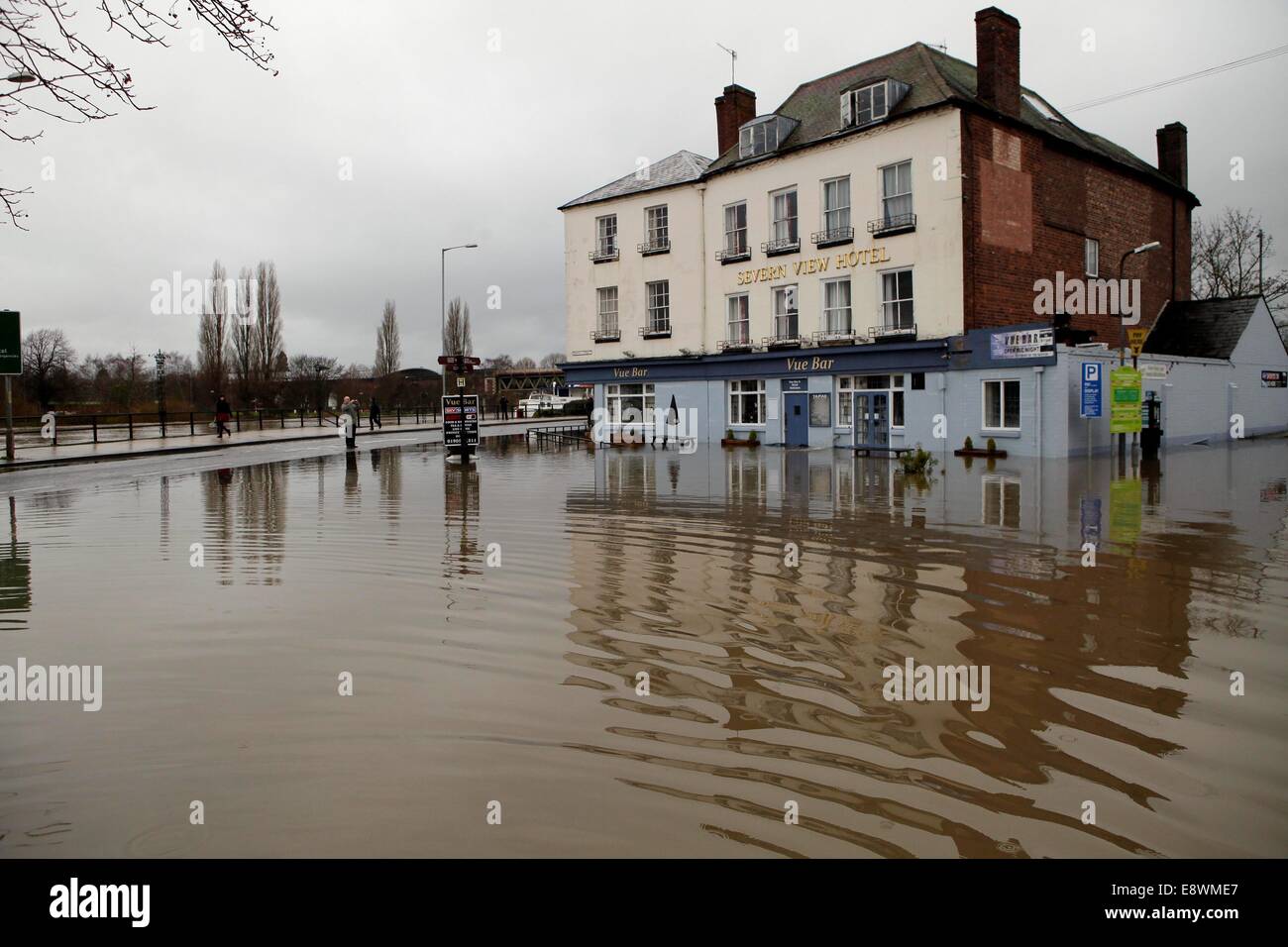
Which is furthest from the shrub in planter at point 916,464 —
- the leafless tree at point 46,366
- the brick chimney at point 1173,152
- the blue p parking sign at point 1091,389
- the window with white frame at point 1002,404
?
the leafless tree at point 46,366

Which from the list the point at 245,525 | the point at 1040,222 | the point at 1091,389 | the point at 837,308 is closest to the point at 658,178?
the point at 837,308

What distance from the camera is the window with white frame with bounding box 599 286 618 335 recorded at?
37188 millimetres

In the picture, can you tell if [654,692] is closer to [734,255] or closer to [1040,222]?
[1040,222]

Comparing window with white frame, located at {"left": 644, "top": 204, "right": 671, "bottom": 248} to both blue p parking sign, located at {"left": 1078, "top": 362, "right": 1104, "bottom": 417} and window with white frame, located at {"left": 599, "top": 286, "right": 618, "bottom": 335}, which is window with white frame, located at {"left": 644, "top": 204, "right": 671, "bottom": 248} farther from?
blue p parking sign, located at {"left": 1078, "top": 362, "right": 1104, "bottom": 417}

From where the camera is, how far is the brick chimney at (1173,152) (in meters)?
36.1

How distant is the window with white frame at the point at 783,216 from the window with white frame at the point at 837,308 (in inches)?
86.6

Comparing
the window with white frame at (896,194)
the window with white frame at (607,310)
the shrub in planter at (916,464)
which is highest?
the window with white frame at (896,194)

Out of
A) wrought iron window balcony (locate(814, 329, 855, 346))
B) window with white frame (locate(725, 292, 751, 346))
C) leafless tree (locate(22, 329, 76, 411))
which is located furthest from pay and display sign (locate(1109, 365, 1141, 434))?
leafless tree (locate(22, 329, 76, 411))

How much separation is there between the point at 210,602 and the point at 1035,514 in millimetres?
10431

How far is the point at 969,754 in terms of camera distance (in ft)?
14.3

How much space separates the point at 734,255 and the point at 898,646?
28.0 m

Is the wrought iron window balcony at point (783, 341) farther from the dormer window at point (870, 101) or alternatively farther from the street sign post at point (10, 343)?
the street sign post at point (10, 343)

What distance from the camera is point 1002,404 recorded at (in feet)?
84.9

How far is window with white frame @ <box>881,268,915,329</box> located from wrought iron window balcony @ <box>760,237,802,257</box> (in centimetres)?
347
